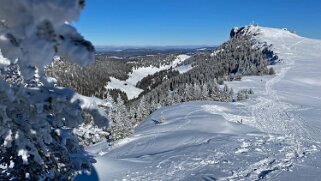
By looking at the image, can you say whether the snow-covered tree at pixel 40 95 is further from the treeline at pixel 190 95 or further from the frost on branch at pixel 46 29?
the treeline at pixel 190 95

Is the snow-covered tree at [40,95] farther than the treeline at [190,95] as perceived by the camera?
No

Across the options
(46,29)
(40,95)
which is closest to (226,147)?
(40,95)

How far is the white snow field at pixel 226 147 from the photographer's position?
16.8 meters

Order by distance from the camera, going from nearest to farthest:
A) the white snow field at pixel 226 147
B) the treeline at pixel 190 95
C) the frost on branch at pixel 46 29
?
the frost on branch at pixel 46 29
the white snow field at pixel 226 147
the treeline at pixel 190 95

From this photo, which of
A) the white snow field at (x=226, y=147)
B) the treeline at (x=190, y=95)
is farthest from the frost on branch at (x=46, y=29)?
the white snow field at (x=226, y=147)

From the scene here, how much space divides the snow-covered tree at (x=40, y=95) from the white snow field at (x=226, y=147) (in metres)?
9.35

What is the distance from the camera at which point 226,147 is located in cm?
2142

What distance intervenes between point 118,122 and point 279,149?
66.5ft

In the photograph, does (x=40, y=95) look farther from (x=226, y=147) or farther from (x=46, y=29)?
(x=226, y=147)

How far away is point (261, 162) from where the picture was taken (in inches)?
697

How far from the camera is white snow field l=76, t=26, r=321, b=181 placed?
55.1ft

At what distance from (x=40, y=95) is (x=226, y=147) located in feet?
56.6

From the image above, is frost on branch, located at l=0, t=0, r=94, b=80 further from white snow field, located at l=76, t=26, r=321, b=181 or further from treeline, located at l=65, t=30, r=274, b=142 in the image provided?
white snow field, located at l=76, t=26, r=321, b=181

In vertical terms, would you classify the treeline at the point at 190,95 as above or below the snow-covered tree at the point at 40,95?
below
